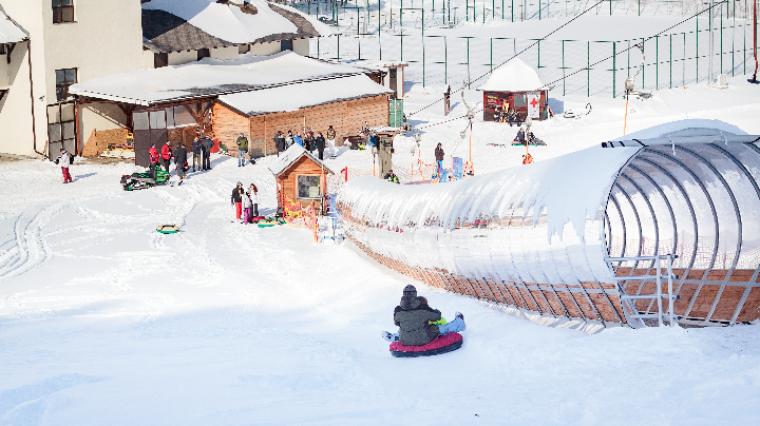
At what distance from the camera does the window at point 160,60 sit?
48531mm

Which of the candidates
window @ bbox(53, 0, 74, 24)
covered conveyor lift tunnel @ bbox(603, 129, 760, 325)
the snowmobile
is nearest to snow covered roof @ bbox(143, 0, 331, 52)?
window @ bbox(53, 0, 74, 24)

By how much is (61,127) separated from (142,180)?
23.2 feet

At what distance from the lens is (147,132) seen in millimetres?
44500

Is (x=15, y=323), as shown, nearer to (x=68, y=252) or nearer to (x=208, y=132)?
(x=68, y=252)

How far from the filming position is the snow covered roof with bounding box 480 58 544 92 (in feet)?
173

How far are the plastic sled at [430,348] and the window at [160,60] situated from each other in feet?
105

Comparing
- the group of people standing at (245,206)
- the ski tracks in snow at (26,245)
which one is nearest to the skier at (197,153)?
the ski tracks in snow at (26,245)

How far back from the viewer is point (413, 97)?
199 ft

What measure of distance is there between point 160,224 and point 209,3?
21.6 metres

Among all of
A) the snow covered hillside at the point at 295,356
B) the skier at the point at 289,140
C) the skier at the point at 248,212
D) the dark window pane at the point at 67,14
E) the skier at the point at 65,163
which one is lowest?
the snow covered hillside at the point at 295,356

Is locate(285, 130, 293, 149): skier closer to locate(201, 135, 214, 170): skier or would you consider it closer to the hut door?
locate(201, 135, 214, 170): skier

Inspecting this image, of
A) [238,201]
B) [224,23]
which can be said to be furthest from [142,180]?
[224,23]

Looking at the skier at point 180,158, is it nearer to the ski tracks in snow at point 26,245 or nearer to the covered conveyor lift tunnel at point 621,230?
the ski tracks in snow at point 26,245

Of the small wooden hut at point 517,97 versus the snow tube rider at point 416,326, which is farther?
the small wooden hut at point 517,97
